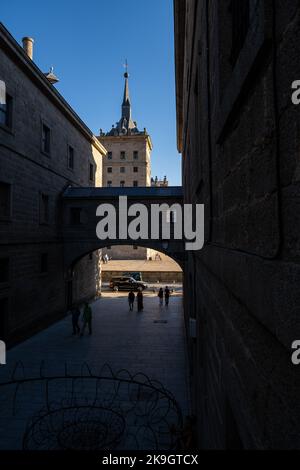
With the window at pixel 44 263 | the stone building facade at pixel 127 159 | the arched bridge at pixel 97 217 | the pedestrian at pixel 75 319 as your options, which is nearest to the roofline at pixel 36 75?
the arched bridge at pixel 97 217

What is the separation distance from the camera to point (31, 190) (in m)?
16.4

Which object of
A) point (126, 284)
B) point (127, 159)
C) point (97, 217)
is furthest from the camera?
point (127, 159)

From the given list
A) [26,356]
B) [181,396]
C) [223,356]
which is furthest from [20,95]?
[223,356]

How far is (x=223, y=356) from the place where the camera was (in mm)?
2574

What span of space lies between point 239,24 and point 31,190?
1575cm

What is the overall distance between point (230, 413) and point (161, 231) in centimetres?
1723

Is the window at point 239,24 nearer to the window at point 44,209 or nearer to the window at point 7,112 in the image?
the window at point 7,112

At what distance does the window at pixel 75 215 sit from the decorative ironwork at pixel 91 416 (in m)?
11.5

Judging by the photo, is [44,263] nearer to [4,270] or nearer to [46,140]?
[4,270]

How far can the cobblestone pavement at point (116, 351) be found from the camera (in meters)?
10.3

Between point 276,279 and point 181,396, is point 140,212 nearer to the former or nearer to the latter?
point 181,396

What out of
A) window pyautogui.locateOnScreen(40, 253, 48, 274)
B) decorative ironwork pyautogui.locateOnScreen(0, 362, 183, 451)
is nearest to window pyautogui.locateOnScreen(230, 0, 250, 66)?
decorative ironwork pyautogui.locateOnScreen(0, 362, 183, 451)

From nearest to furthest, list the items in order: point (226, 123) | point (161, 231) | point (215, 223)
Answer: point (226, 123) → point (215, 223) → point (161, 231)

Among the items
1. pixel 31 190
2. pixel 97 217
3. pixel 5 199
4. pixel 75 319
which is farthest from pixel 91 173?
pixel 75 319
